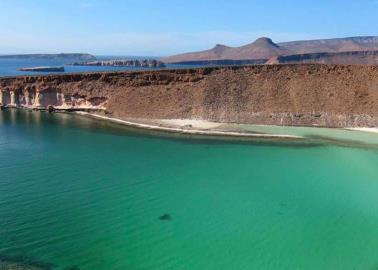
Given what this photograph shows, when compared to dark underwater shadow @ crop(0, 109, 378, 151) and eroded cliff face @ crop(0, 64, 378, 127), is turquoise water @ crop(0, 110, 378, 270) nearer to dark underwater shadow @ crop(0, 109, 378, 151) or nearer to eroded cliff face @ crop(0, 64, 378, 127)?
dark underwater shadow @ crop(0, 109, 378, 151)

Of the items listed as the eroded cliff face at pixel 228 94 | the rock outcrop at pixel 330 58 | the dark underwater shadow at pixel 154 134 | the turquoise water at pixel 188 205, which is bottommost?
the turquoise water at pixel 188 205

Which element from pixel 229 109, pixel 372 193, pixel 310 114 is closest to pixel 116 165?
pixel 372 193

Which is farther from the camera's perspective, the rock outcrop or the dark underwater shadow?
the rock outcrop

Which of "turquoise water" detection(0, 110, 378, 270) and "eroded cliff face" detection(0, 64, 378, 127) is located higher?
"eroded cliff face" detection(0, 64, 378, 127)

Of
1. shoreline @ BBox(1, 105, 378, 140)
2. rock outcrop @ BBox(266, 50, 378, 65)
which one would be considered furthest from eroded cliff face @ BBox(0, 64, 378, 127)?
rock outcrop @ BBox(266, 50, 378, 65)

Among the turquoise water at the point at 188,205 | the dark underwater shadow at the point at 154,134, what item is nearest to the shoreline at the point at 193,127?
the dark underwater shadow at the point at 154,134

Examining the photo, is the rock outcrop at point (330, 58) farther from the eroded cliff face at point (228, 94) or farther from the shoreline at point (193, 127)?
A: the shoreline at point (193, 127)

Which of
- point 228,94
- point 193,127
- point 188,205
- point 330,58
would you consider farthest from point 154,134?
point 330,58

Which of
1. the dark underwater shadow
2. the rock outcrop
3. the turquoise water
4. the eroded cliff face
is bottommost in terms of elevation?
the turquoise water
